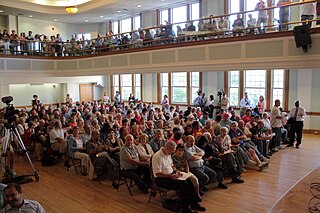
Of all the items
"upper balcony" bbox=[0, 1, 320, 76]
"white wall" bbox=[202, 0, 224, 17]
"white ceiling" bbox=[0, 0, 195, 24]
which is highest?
"white ceiling" bbox=[0, 0, 195, 24]

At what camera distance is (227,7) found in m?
13.2

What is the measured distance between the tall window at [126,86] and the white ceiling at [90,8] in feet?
12.3

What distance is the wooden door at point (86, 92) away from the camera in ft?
60.4

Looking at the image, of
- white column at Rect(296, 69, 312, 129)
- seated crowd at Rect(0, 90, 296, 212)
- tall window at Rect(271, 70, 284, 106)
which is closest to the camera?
seated crowd at Rect(0, 90, 296, 212)

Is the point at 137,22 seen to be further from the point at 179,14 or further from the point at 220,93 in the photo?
the point at 220,93

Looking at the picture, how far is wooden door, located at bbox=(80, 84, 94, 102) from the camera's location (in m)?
18.4

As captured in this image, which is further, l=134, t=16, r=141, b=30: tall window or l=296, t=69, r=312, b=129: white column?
l=134, t=16, r=141, b=30: tall window

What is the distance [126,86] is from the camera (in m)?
18.1

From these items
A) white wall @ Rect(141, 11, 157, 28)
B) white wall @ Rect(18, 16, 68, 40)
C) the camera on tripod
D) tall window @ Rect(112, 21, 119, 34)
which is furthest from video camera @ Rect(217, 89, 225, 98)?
white wall @ Rect(18, 16, 68, 40)

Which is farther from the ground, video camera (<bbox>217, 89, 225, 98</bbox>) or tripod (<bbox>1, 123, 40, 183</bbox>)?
video camera (<bbox>217, 89, 225, 98</bbox>)

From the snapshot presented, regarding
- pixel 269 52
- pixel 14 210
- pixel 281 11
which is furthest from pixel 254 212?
pixel 281 11

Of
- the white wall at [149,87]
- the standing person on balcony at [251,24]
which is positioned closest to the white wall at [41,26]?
the white wall at [149,87]

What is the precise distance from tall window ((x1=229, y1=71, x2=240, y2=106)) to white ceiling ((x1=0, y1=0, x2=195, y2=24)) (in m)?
4.41

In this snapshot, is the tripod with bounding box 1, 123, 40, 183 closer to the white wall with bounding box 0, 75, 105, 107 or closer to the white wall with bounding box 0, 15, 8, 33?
the white wall with bounding box 0, 75, 105, 107
